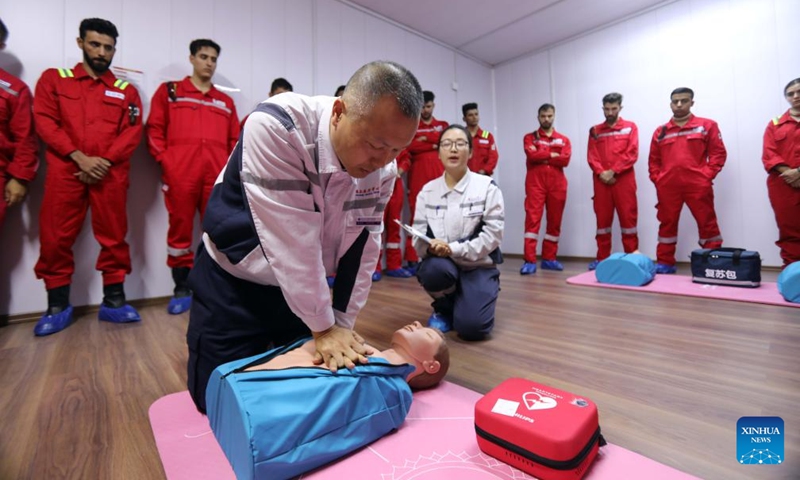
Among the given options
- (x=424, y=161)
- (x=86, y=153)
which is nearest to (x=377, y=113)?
(x=86, y=153)

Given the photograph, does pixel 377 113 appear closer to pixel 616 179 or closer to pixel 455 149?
pixel 455 149

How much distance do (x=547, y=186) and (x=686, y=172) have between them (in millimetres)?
1272

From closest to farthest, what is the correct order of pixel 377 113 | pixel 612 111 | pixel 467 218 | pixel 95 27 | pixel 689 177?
pixel 377 113 → pixel 467 218 → pixel 95 27 → pixel 689 177 → pixel 612 111

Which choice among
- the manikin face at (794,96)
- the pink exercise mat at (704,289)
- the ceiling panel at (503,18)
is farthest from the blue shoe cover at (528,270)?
the ceiling panel at (503,18)

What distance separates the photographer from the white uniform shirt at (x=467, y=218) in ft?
6.49

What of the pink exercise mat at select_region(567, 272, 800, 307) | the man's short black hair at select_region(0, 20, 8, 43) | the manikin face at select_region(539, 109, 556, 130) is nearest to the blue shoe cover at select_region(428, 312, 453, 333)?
the pink exercise mat at select_region(567, 272, 800, 307)

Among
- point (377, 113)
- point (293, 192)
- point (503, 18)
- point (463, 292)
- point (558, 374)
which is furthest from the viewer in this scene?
point (503, 18)

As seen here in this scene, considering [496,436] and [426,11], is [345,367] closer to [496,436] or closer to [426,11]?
[496,436]

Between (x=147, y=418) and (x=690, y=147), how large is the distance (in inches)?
177

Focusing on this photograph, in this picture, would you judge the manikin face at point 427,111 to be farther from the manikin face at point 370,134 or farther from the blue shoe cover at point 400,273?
the manikin face at point 370,134

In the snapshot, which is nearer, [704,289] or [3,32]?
[3,32]

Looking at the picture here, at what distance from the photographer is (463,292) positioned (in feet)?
6.42

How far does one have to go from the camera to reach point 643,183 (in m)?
4.26

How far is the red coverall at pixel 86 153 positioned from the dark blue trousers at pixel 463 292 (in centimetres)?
204
